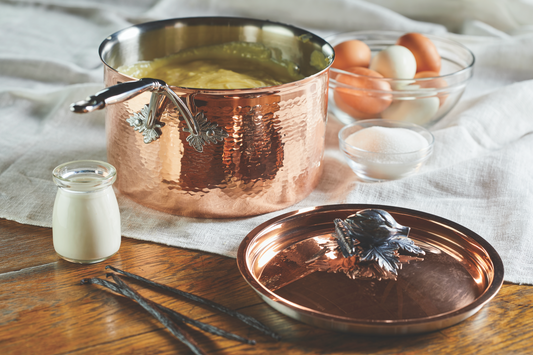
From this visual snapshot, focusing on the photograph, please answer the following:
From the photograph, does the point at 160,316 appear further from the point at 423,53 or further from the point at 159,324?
the point at 423,53

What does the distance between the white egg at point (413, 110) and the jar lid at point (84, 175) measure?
0.58 metres

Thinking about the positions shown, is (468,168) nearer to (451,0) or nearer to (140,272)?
(140,272)

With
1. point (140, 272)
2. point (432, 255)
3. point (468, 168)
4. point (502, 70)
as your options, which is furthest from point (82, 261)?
point (502, 70)

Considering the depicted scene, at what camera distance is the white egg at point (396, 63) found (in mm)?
1065

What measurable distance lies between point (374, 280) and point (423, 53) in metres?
0.62

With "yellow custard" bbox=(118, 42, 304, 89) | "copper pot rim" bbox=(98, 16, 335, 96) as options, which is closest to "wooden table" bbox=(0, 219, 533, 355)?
"copper pot rim" bbox=(98, 16, 335, 96)

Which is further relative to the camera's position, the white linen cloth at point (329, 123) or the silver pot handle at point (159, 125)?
the white linen cloth at point (329, 123)

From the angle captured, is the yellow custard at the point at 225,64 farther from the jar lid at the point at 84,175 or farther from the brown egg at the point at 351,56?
the jar lid at the point at 84,175

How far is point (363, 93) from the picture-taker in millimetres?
1050

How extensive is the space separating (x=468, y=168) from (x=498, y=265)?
0.99ft

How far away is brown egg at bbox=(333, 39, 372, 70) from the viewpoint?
3.62 feet

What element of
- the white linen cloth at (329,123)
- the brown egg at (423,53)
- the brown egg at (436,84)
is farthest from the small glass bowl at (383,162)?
the brown egg at (423,53)

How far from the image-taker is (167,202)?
32.1 inches

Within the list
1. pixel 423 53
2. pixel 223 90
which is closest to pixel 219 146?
pixel 223 90
